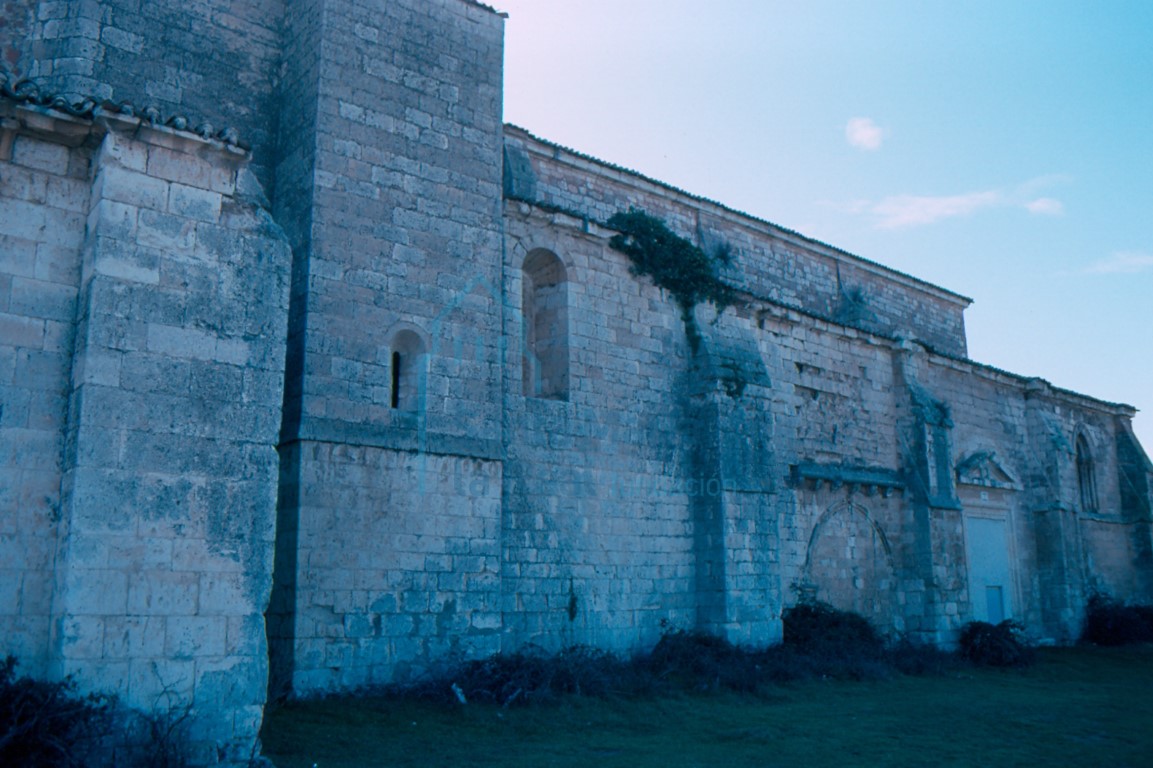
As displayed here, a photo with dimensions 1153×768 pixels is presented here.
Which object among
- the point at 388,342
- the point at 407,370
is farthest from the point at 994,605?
the point at 388,342

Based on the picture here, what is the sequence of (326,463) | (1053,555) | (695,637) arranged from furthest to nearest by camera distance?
(1053,555)
(695,637)
(326,463)

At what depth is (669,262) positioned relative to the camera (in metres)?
14.8

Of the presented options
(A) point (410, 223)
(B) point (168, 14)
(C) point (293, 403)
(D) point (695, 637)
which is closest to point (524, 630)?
(D) point (695, 637)

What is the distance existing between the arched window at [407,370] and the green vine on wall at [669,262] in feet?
13.6

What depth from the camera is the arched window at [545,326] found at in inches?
524

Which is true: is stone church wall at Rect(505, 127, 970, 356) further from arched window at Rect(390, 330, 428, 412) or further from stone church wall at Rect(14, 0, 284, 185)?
stone church wall at Rect(14, 0, 284, 185)

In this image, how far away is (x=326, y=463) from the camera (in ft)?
33.0

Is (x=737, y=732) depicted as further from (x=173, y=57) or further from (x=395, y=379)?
(x=173, y=57)

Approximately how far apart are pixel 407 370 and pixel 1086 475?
67.5 ft

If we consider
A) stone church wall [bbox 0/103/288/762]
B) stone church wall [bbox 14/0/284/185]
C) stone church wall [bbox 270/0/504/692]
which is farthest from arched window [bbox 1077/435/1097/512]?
stone church wall [bbox 0/103/288/762]

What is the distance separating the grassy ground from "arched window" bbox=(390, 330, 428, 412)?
10.6 feet

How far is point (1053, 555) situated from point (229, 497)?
66.1 feet

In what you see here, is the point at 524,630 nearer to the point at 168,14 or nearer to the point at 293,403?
the point at 293,403

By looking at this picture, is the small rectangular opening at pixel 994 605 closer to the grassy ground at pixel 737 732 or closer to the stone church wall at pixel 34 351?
the grassy ground at pixel 737 732
